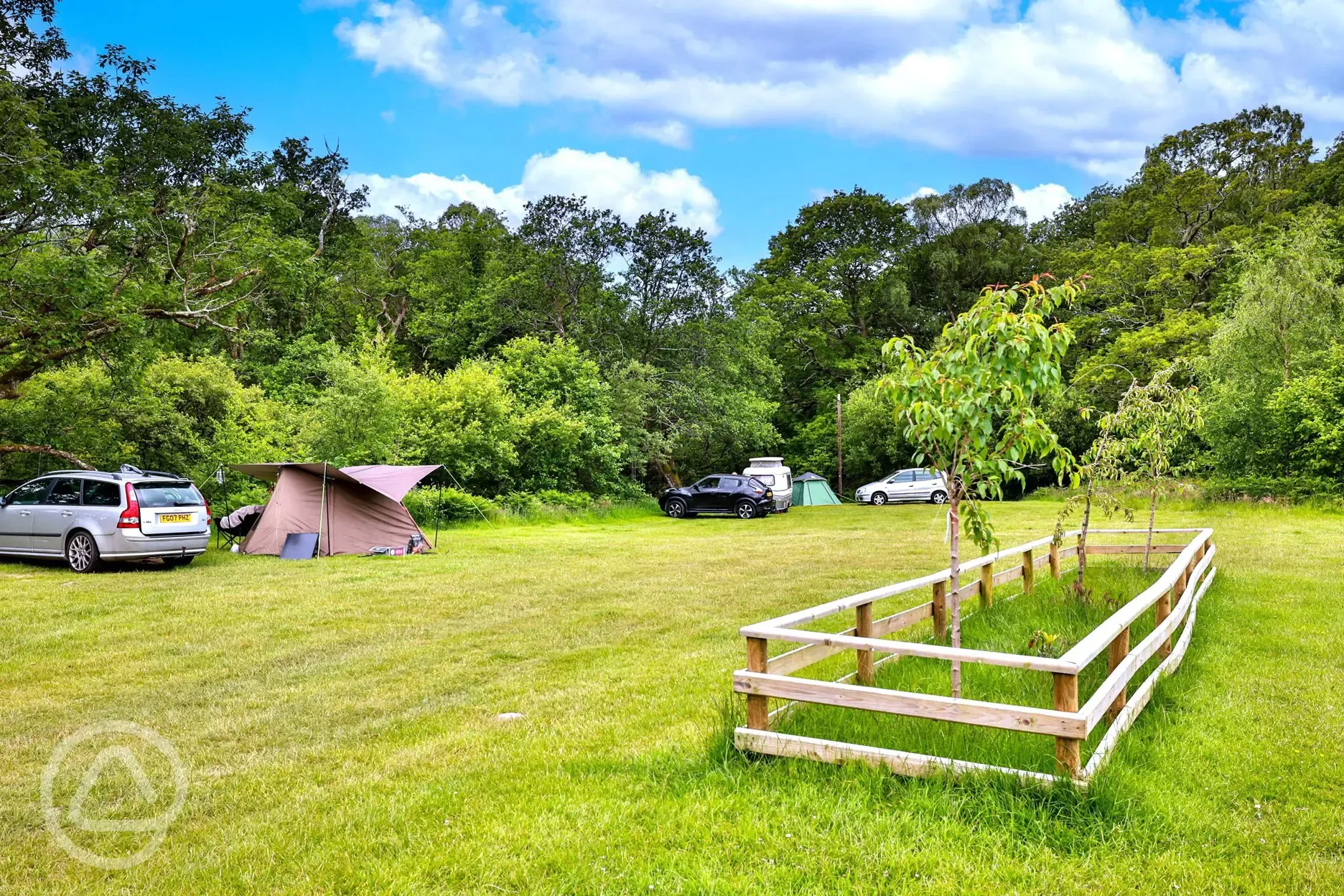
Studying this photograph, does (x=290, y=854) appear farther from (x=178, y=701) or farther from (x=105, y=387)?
A: (x=105, y=387)

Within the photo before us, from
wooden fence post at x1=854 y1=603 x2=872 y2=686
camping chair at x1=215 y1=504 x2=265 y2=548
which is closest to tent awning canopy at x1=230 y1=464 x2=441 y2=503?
camping chair at x1=215 y1=504 x2=265 y2=548

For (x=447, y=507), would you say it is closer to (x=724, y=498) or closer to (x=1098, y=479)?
(x=724, y=498)

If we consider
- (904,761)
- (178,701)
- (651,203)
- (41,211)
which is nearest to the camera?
(904,761)

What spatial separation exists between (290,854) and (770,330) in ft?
97.7

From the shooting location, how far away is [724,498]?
25.6 metres

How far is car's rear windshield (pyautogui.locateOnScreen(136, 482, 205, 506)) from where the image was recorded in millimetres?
12008

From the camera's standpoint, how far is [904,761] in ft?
12.8

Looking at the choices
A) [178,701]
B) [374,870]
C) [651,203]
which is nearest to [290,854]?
[374,870]

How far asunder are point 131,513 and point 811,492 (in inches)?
933

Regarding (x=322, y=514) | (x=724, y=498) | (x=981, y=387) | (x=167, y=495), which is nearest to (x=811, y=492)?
(x=724, y=498)

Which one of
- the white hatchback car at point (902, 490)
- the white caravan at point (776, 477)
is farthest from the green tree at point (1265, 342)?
the white caravan at point (776, 477)

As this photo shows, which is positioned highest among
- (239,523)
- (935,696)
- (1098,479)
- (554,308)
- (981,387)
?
(554,308)

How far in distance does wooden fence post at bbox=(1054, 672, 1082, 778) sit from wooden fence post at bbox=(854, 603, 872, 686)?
1.60 metres

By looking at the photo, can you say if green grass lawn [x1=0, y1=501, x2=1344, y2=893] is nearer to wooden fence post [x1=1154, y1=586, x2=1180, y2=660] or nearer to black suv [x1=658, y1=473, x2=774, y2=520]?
wooden fence post [x1=1154, y1=586, x2=1180, y2=660]
